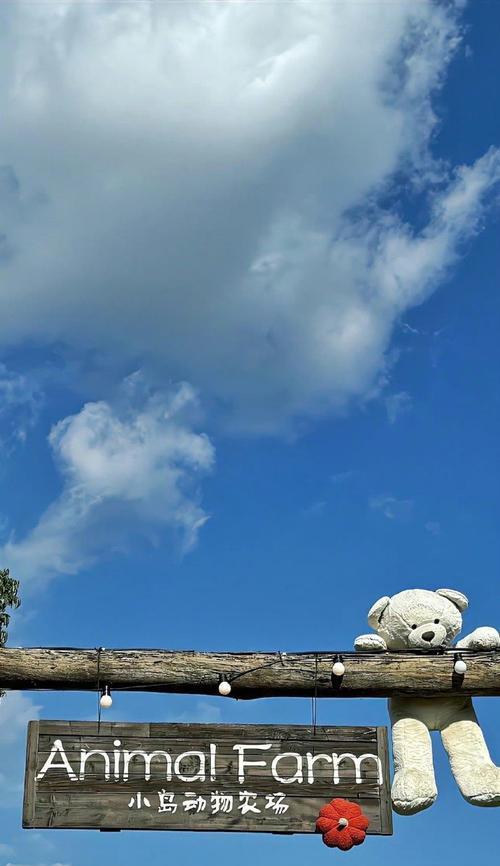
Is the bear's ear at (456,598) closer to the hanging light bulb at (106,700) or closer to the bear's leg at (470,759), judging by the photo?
the bear's leg at (470,759)

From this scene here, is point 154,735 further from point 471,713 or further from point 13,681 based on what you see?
point 471,713

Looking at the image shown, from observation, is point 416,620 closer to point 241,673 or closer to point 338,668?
point 338,668

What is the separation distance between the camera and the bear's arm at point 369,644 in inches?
308

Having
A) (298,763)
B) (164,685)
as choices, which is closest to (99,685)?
(164,685)

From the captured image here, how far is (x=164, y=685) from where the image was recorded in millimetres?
7582

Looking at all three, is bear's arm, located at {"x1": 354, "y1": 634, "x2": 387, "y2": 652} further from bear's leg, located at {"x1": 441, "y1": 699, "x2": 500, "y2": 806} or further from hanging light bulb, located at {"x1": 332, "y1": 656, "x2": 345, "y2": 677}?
bear's leg, located at {"x1": 441, "y1": 699, "x2": 500, "y2": 806}

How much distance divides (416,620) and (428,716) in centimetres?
76

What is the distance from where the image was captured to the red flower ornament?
709 cm

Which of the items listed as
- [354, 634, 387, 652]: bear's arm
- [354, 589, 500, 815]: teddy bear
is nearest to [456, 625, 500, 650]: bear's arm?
[354, 589, 500, 815]: teddy bear

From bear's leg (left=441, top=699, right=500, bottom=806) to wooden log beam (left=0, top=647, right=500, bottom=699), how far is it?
13.7 inches

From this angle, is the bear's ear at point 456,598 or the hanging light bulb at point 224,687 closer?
the hanging light bulb at point 224,687

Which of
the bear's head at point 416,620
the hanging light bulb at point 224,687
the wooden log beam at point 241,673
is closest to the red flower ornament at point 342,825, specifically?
the wooden log beam at point 241,673

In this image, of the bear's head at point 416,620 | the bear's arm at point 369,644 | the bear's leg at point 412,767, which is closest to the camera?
the bear's leg at point 412,767

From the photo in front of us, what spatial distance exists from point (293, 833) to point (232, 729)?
0.85 metres
